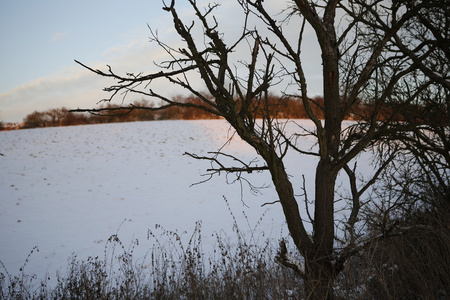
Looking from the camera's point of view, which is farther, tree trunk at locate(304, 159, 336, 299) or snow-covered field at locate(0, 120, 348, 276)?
snow-covered field at locate(0, 120, 348, 276)

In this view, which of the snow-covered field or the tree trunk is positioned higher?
the tree trunk

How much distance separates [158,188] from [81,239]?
202 inches

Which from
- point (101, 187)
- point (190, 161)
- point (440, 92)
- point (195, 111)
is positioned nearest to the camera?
point (440, 92)

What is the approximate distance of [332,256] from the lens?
3393 millimetres

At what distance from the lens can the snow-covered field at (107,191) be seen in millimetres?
9180

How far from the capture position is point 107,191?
13.5 m

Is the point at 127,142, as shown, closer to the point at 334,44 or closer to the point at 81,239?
the point at 81,239

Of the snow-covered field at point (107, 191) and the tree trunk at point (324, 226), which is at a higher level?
the tree trunk at point (324, 226)

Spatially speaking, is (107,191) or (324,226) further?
(107,191)

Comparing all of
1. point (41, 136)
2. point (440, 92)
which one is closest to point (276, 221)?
point (440, 92)

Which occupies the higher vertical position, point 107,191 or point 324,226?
point 324,226

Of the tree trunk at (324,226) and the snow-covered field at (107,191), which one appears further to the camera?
the snow-covered field at (107,191)

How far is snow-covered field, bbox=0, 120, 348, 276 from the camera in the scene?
9.18 metres

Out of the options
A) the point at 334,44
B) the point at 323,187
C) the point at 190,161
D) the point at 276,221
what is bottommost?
the point at 276,221
